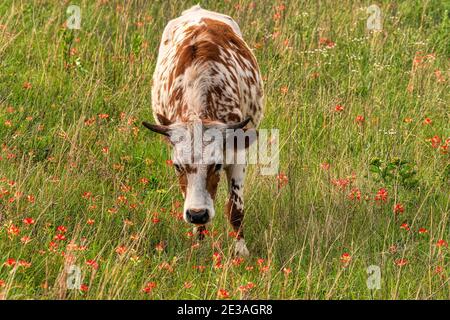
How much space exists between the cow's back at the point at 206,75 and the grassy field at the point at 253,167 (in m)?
0.59

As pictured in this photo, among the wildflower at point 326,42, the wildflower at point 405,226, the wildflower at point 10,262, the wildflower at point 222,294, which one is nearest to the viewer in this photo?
the wildflower at point 222,294

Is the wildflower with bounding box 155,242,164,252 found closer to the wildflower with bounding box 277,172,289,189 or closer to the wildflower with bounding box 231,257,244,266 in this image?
the wildflower with bounding box 231,257,244,266

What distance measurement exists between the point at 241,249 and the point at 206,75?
4.24 feet

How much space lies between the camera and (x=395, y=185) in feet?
26.7

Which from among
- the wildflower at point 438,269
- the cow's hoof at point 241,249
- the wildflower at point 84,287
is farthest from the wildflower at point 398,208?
the wildflower at point 84,287

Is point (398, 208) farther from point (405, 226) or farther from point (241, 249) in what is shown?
point (241, 249)

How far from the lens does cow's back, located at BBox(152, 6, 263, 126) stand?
7832mm

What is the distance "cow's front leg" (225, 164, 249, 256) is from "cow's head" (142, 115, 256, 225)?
69cm

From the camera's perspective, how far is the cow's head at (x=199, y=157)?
7215mm

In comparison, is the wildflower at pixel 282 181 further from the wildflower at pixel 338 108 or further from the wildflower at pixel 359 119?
the wildflower at pixel 338 108

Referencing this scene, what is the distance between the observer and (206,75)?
7949 mm

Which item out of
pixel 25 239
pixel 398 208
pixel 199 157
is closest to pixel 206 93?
pixel 199 157

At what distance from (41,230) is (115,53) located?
10.8 feet

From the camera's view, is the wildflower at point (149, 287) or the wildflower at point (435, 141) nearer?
the wildflower at point (149, 287)
